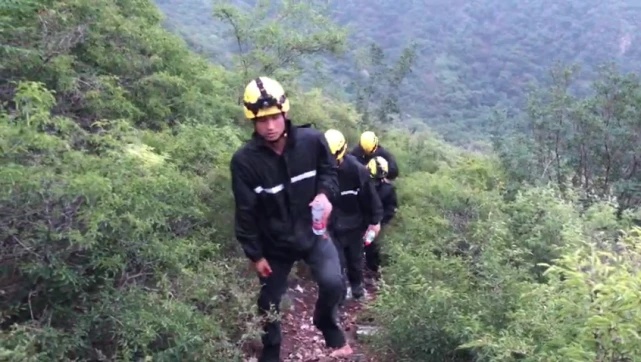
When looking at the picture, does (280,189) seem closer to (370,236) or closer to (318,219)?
(318,219)

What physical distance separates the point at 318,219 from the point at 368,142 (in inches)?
176

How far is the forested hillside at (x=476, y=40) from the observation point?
169 feet

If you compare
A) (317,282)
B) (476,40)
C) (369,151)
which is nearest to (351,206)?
(369,151)

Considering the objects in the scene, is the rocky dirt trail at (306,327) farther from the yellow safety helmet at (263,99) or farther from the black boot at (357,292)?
the yellow safety helmet at (263,99)

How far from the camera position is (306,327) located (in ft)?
23.0

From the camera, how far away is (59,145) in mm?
4555

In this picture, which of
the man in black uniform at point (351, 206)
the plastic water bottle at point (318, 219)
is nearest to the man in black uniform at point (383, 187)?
the man in black uniform at point (351, 206)

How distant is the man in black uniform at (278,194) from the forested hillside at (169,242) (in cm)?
37

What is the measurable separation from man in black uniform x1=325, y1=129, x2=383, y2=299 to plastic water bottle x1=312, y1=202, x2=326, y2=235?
241 cm

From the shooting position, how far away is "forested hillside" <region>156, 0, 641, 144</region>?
5147 cm

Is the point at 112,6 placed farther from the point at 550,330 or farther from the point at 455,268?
the point at 550,330

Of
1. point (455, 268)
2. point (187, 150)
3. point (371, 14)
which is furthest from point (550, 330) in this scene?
point (371, 14)

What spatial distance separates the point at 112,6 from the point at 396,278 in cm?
537

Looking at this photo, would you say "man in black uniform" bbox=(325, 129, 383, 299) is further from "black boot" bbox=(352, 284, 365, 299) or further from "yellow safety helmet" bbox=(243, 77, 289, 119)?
"yellow safety helmet" bbox=(243, 77, 289, 119)
